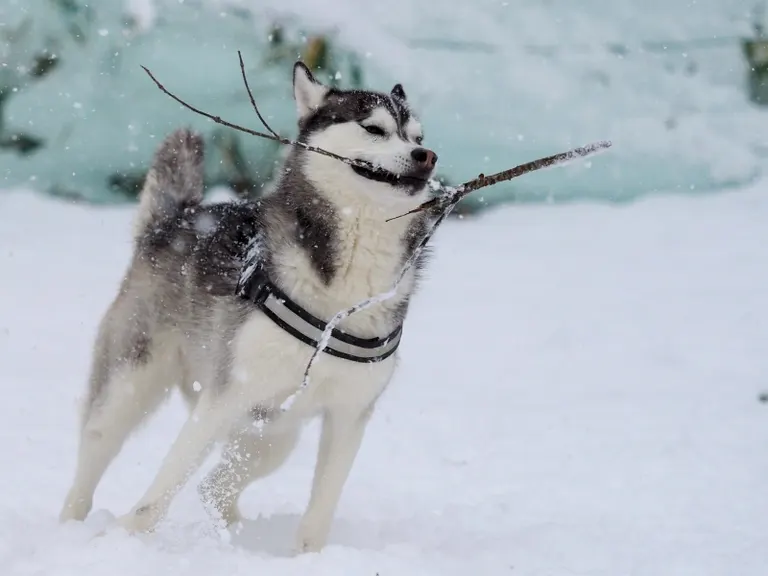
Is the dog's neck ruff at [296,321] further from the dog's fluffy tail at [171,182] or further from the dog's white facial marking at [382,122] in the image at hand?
the dog's fluffy tail at [171,182]

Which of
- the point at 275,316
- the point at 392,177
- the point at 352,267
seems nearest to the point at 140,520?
the point at 275,316

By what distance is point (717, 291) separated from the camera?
7.29 metres

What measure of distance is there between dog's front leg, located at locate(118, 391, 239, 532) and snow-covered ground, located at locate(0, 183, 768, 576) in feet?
0.25

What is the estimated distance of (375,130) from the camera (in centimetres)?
263

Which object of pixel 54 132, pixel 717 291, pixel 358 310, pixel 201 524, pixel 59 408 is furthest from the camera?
pixel 54 132

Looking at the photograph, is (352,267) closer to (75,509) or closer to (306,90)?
(306,90)

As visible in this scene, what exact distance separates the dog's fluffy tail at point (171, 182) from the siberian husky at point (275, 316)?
0.08 meters

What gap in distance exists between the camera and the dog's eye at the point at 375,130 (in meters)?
2.62

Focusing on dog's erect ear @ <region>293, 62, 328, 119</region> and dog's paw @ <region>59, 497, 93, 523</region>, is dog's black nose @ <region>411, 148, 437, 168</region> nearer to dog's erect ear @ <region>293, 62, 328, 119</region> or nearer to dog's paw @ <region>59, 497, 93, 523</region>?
dog's erect ear @ <region>293, 62, 328, 119</region>

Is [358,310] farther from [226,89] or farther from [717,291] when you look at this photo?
[226,89]

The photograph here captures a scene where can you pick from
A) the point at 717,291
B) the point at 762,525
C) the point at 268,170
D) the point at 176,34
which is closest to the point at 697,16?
the point at 717,291

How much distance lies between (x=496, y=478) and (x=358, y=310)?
1.80 metres

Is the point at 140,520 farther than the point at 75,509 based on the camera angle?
No

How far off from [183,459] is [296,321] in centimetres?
55
